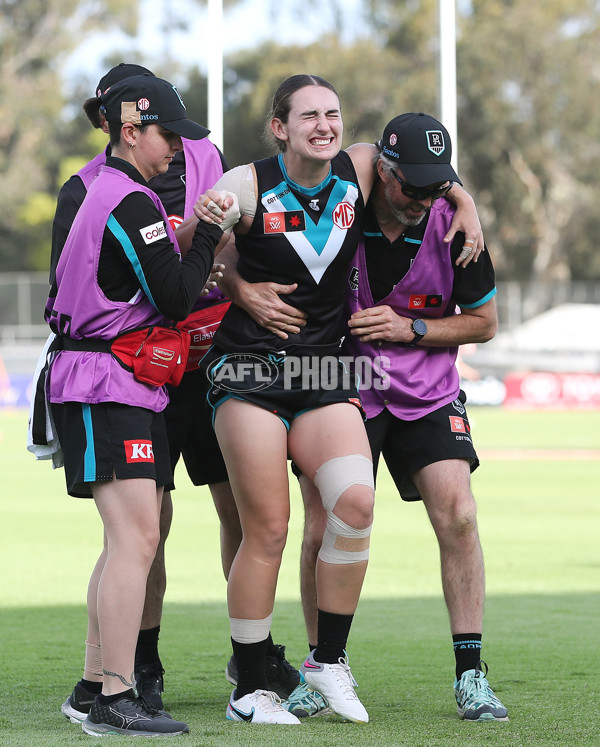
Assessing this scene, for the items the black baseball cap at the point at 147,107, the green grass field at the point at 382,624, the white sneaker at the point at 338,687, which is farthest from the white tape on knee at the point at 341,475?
the black baseball cap at the point at 147,107

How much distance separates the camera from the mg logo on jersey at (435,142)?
4.61m

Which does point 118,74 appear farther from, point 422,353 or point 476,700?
point 476,700

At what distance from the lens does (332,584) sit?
4.57 meters

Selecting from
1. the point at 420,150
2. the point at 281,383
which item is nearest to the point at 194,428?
the point at 281,383

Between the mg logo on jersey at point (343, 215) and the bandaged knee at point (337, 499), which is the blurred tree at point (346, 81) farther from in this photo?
the bandaged knee at point (337, 499)

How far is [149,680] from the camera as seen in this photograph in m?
4.94

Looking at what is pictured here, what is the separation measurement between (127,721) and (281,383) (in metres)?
1.34

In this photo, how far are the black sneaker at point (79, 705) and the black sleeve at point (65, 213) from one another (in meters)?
1.60

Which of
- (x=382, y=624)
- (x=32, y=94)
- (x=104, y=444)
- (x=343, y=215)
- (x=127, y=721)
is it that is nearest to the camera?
(x=127, y=721)

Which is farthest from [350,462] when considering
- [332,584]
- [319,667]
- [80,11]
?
[80,11]

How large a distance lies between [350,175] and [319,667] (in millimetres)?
1898

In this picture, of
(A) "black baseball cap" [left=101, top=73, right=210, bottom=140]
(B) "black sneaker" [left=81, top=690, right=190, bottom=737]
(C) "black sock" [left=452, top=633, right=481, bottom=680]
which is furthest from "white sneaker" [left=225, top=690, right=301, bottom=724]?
(A) "black baseball cap" [left=101, top=73, right=210, bottom=140]

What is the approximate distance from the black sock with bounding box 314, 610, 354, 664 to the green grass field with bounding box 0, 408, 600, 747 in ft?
0.76

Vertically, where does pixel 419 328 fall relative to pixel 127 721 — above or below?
above
